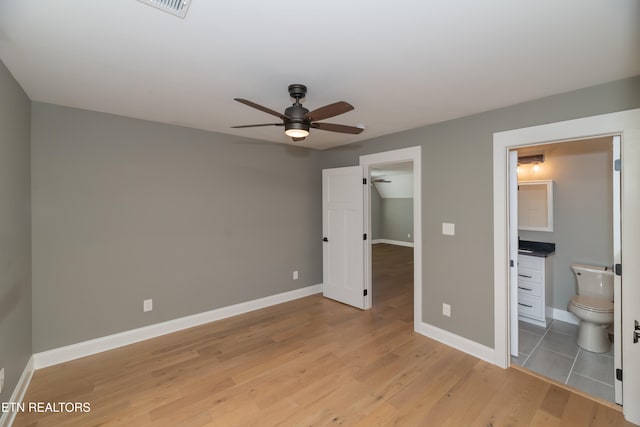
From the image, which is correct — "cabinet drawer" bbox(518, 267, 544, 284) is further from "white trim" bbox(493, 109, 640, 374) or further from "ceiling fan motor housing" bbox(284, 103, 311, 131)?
"ceiling fan motor housing" bbox(284, 103, 311, 131)

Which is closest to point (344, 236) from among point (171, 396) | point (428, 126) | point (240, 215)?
point (240, 215)

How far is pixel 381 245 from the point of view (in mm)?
9398

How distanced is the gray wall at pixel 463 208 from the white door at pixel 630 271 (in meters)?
0.51

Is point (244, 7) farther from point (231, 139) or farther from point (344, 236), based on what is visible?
point (344, 236)

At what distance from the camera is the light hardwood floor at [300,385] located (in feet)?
6.31

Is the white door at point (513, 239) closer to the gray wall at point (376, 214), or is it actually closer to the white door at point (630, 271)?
the white door at point (630, 271)

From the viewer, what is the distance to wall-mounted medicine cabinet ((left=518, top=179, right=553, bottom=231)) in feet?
11.5

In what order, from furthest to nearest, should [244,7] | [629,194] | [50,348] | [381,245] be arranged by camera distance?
[381,245]
[50,348]
[629,194]
[244,7]

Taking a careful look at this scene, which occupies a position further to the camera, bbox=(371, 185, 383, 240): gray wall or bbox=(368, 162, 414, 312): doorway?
bbox=(371, 185, 383, 240): gray wall

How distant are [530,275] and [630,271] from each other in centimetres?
157

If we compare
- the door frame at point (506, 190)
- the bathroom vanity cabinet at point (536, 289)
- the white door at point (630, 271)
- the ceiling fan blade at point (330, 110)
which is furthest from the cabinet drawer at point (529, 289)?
the ceiling fan blade at point (330, 110)

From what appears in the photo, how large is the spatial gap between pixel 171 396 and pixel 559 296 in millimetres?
4424

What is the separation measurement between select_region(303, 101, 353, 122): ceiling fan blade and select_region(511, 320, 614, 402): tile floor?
2.84 metres

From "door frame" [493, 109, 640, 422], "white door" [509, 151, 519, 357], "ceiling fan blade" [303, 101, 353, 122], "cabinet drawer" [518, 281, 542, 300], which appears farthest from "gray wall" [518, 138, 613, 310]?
"ceiling fan blade" [303, 101, 353, 122]
